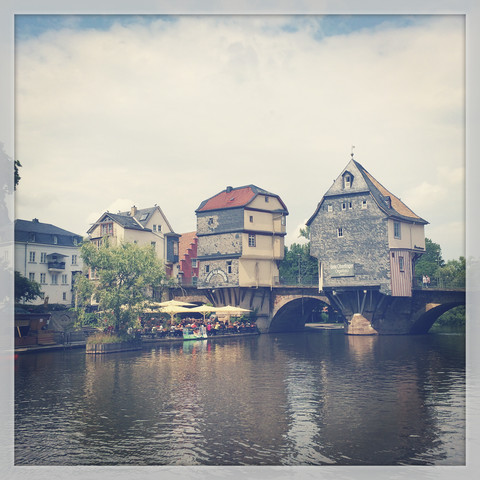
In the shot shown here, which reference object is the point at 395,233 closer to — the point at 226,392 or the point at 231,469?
the point at 226,392

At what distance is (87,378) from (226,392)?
9.10m

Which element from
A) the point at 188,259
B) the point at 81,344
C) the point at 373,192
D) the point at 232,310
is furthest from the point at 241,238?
the point at 81,344

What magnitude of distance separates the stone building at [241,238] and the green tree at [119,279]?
19.4 m

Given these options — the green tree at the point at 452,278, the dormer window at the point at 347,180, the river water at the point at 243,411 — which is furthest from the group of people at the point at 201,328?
the green tree at the point at 452,278

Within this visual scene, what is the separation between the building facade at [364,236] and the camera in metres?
59.4

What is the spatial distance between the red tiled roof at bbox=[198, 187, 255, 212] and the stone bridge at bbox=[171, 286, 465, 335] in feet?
32.2

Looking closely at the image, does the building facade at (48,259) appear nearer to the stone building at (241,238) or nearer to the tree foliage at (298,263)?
the stone building at (241,238)

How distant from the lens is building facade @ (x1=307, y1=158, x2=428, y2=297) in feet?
195

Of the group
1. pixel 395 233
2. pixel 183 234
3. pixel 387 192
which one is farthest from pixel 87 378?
pixel 183 234

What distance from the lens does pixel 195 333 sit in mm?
61500

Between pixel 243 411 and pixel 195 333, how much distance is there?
128 feet

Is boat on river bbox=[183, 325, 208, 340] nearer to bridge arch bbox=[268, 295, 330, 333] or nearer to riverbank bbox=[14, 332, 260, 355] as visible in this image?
riverbank bbox=[14, 332, 260, 355]

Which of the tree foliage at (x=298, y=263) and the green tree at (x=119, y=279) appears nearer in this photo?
the green tree at (x=119, y=279)

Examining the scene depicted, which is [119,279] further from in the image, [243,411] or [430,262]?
[430,262]
